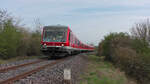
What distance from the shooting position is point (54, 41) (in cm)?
1505

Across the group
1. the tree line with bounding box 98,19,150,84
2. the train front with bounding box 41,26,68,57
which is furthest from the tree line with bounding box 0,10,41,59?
the tree line with bounding box 98,19,150,84

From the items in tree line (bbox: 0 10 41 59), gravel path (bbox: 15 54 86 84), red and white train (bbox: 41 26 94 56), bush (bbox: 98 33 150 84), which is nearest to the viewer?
gravel path (bbox: 15 54 86 84)

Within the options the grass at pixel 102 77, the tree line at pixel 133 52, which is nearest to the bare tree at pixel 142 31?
the tree line at pixel 133 52

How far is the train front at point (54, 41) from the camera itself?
14891 millimetres

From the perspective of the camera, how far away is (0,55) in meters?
17.9

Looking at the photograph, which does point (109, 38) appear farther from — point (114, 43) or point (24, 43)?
point (24, 43)

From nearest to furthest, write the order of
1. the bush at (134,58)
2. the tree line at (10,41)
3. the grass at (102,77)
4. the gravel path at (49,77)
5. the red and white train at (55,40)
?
the gravel path at (49,77) → the grass at (102,77) → the bush at (134,58) → the red and white train at (55,40) → the tree line at (10,41)

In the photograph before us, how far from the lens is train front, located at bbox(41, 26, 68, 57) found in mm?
14891

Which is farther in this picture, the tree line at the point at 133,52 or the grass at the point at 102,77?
the tree line at the point at 133,52

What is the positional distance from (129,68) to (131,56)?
52.0 inches

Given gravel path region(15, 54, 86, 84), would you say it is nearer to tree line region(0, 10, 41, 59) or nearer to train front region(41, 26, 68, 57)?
train front region(41, 26, 68, 57)

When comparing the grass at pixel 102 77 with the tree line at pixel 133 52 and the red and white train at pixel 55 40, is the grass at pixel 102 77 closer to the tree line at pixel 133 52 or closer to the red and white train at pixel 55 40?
the tree line at pixel 133 52

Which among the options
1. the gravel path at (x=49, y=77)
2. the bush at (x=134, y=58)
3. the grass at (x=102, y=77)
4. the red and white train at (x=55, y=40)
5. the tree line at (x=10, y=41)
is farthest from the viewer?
the tree line at (x=10, y=41)

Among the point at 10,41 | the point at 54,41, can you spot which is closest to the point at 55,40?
the point at 54,41
